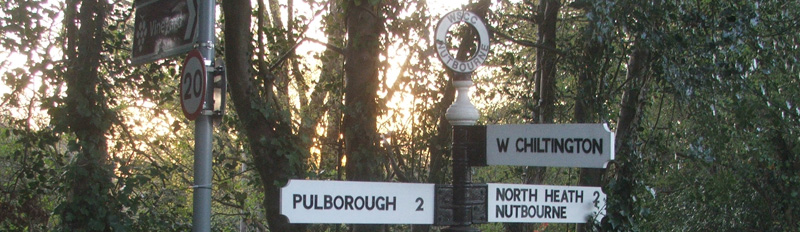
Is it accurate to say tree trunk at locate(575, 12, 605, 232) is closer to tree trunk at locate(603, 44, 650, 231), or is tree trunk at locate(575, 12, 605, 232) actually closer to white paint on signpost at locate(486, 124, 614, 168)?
tree trunk at locate(603, 44, 650, 231)

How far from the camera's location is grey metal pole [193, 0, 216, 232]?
405 centimetres

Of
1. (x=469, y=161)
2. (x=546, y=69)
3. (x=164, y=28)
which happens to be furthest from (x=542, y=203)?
(x=546, y=69)

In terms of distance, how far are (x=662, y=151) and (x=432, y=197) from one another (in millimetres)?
4782

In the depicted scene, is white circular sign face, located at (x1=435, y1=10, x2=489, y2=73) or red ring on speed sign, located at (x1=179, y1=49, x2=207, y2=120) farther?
red ring on speed sign, located at (x1=179, y1=49, x2=207, y2=120)

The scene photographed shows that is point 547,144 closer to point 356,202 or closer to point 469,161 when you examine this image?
point 469,161

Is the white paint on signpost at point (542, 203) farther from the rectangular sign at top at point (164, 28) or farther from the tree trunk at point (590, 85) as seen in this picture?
the tree trunk at point (590, 85)

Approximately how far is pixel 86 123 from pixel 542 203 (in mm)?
5062

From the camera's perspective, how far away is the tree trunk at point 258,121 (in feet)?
23.8

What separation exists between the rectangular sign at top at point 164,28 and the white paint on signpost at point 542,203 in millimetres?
1687

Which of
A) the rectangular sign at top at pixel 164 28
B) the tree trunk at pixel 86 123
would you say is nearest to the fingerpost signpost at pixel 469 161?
the rectangular sign at top at pixel 164 28

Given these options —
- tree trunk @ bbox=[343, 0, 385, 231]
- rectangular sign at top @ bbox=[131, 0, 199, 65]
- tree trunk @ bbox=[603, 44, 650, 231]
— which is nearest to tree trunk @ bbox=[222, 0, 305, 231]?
tree trunk @ bbox=[343, 0, 385, 231]

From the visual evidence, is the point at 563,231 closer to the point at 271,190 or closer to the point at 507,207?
the point at 271,190

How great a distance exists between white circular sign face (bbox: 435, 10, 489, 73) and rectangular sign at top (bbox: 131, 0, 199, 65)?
52.1 inches

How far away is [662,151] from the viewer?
7910 mm
